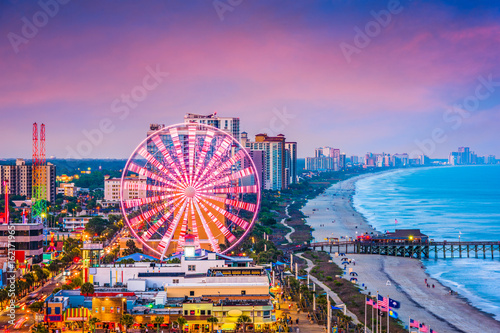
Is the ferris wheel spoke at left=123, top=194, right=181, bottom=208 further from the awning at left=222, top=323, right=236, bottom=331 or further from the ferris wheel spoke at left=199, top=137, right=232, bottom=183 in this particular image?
the awning at left=222, top=323, right=236, bottom=331

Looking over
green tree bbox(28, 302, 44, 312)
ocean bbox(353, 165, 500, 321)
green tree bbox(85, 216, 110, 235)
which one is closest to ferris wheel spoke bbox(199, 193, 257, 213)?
green tree bbox(28, 302, 44, 312)

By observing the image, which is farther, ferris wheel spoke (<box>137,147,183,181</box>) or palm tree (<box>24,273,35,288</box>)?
ferris wheel spoke (<box>137,147,183,181</box>)

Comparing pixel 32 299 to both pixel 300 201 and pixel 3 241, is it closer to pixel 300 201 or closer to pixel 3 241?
pixel 3 241

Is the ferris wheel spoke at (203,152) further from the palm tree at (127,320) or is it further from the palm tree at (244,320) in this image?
the palm tree at (127,320)

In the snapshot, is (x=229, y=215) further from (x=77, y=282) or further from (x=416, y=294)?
(x=416, y=294)

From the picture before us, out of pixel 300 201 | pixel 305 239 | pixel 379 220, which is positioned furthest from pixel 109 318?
pixel 300 201

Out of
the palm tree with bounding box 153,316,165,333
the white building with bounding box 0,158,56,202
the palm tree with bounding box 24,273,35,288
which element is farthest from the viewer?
the white building with bounding box 0,158,56,202

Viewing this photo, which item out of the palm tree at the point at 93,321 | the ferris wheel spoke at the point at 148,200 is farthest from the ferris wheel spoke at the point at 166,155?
the palm tree at the point at 93,321
